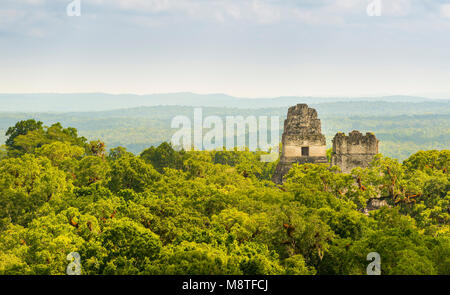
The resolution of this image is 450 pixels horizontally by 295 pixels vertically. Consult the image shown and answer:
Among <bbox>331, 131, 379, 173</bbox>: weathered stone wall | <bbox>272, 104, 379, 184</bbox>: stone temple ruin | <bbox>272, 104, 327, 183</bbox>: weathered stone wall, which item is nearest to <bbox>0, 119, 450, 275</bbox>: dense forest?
<bbox>331, 131, 379, 173</bbox>: weathered stone wall

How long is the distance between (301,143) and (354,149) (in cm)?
653

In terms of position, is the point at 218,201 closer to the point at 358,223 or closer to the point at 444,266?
the point at 358,223

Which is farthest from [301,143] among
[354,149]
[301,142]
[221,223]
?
[221,223]

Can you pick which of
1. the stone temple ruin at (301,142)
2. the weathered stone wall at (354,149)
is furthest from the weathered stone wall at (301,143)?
the weathered stone wall at (354,149)

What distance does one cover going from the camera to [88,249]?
1243 inches

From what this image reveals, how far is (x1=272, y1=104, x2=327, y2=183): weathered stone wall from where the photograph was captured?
2672 inches

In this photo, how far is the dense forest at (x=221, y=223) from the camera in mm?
30875

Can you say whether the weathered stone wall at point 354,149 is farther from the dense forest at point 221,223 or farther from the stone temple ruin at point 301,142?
the dense forest at point 221,223

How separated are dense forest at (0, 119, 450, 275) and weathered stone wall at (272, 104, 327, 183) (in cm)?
852

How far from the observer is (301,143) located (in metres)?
68.2

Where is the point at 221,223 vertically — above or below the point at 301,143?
below

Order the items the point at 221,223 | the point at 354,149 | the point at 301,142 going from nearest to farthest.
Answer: the point at 221,223 → the point at 354,149 → the point at 301,142

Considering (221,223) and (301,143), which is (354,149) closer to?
(301,143)

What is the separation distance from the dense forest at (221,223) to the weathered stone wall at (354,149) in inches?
177
